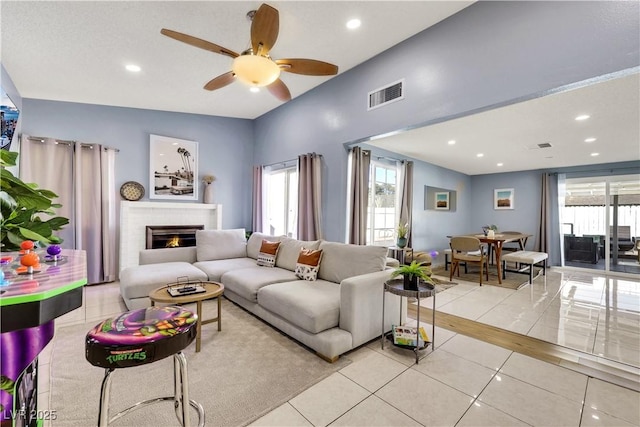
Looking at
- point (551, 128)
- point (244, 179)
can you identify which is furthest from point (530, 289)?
point (244, 179)

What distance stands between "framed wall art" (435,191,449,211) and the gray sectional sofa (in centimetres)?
454

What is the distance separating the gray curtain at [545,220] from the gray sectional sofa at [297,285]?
6.15m

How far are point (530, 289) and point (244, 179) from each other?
18.9 feet

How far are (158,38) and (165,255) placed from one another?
2.83 meters

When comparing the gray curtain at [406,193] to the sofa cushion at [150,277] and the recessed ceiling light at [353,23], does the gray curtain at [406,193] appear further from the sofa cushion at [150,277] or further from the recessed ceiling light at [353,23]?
the sofa cushion at [150,277]

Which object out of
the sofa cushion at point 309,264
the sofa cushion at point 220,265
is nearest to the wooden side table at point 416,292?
the sofa cushion at point 309,264

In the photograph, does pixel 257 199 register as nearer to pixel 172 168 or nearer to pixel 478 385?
pixel 172 168

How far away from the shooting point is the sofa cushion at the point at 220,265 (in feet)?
11.9

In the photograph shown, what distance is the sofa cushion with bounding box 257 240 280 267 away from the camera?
378cm

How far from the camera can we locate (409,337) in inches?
92.4

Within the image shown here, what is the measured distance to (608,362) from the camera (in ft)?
7.16

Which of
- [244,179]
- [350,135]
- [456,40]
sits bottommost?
[244,179]

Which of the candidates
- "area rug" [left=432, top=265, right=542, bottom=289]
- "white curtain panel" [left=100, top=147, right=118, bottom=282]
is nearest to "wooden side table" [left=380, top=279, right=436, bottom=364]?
"area rug" [left=432, top=265, right=542, bottom=289]

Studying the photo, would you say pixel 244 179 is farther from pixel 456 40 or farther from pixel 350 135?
pixel 456 40
